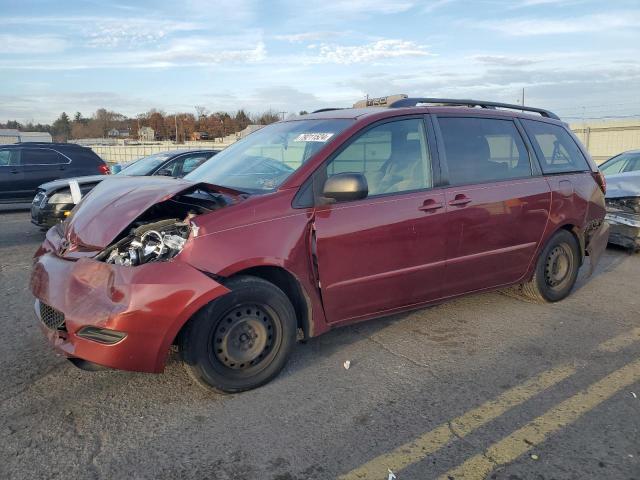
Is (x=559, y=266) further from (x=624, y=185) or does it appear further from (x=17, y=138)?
(x=17, y=138)

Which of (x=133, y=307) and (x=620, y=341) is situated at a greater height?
(x=133, y=307)

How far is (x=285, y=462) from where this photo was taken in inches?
108

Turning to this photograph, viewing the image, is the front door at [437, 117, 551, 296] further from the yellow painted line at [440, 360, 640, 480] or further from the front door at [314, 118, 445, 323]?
the yellow painted line at [440, 360, 640, 480]

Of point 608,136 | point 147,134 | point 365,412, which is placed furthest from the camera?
point 147,134

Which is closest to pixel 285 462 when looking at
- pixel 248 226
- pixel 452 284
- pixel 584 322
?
pixel 248 226

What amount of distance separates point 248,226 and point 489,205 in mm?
2205

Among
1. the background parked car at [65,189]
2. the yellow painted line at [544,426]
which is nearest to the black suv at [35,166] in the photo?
the background parked car at [65,189]

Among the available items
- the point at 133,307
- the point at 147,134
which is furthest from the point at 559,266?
the point at 147,134

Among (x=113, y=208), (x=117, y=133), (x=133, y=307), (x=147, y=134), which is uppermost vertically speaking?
(x=117, y=133)

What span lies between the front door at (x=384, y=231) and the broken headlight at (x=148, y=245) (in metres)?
0.91

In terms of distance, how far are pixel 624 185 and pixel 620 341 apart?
436 centimetres

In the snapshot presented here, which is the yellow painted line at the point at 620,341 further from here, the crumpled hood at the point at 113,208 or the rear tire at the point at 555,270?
the crumpled hood at the point at 113,208

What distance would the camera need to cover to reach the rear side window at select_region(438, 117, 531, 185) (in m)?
4.46

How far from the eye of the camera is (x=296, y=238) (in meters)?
3.56
